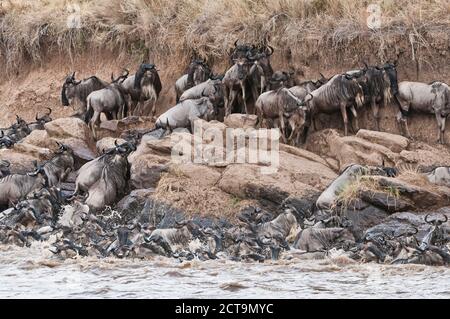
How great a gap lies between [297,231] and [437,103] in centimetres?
403

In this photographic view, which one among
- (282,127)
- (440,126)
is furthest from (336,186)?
(440,126)

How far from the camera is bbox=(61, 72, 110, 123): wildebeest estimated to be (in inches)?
811

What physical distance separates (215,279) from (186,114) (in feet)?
20.3

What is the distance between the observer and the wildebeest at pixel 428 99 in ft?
56.5

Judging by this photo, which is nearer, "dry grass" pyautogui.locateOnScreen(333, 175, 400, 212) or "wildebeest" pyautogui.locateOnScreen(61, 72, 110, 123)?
"dry grass" pyautogui.locateOnScreen(333, 175, 400, 212)

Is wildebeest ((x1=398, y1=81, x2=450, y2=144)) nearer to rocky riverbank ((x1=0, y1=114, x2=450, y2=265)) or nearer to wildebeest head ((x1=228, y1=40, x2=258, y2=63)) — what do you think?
rocky riverbank ((x1=0, y1=114, x2=450, y2=265))

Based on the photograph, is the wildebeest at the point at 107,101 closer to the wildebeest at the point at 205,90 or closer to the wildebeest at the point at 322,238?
A: the wildebeest at the point at 205,90

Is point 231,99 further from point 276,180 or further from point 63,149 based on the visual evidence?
point 276,180

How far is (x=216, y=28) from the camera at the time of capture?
20.1m

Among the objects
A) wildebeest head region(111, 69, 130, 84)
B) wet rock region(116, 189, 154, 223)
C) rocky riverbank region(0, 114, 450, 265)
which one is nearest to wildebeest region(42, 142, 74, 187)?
rocky riverbank region(0, 114, 450, 265)

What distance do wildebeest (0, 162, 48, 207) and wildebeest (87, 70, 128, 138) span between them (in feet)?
7.76

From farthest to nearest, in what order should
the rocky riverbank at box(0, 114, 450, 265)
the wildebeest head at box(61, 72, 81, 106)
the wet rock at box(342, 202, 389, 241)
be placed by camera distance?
the wildebeest head at box(61, 72, 81, 106) < the wet rock at box(342, 202, 389, 241) < the rocky riverbank at box(0, 114, 450, 265)

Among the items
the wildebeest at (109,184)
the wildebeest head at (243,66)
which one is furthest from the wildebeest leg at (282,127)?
the wildebeest at (109,184)
